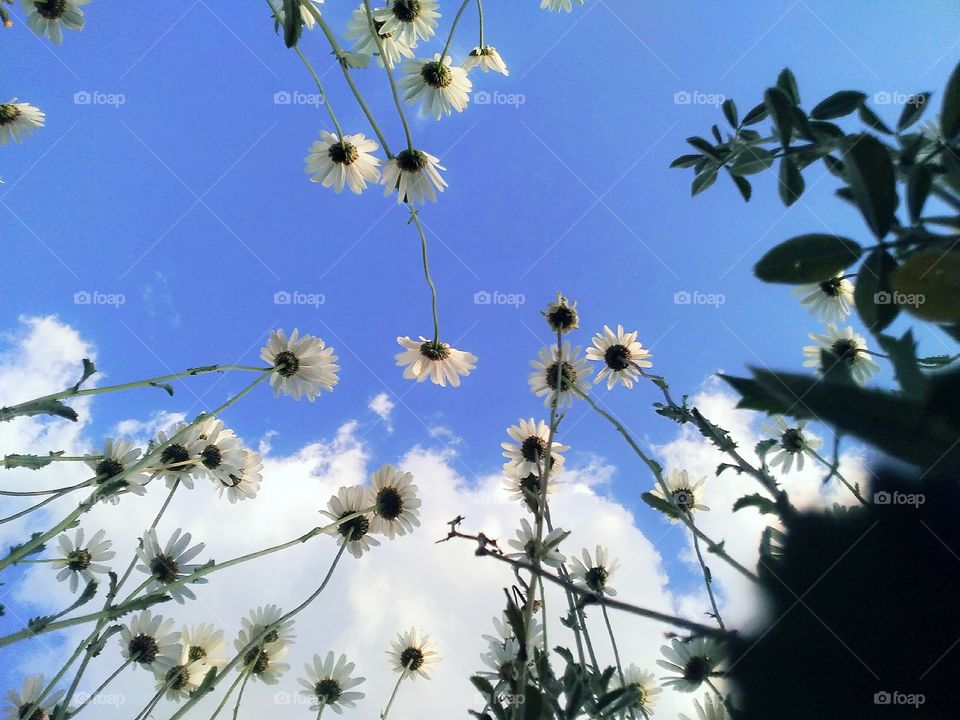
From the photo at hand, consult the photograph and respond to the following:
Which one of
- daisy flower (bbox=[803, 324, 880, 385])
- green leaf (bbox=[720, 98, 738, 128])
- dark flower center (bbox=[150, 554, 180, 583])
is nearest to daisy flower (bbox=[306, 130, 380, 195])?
green leaf (bbox=[720, 98, 738, 128])

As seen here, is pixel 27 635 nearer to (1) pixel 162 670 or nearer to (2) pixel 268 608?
(1) pixel 162 670

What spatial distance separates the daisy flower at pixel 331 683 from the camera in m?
1.19

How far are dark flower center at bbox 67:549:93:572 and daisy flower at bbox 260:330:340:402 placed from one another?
457 millimetres

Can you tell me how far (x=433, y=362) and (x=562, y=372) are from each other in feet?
0.82

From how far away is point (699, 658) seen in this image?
0.62 meters

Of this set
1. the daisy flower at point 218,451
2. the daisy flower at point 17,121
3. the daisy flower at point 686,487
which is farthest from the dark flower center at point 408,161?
the daisy flower at point 17,121

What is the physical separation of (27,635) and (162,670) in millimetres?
355

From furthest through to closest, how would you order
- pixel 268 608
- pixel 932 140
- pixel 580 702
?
pixel 268 608
pixel 932 140
pixel 580 702

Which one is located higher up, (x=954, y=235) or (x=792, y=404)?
(x=954, y=235)

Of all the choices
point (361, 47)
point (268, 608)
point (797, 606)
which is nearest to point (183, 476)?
point (268, 608)

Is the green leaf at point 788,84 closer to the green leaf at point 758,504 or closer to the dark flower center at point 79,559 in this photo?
the green leaf at point 758,504

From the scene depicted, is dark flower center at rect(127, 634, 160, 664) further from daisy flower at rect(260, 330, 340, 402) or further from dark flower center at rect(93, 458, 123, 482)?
daisy flower at rect(260, 330, 340, 402)

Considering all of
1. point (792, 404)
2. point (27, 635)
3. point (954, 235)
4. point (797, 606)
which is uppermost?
point (954, 235)
